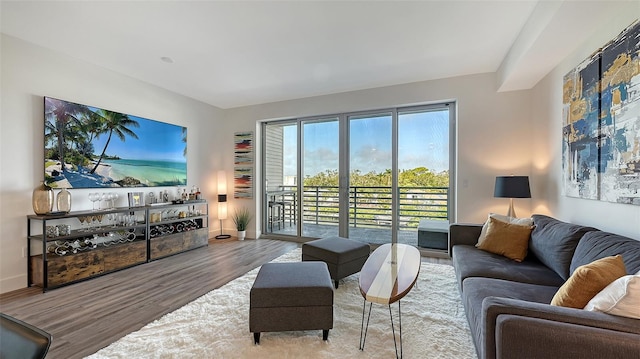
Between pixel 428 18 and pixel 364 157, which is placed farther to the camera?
pixel 364 157

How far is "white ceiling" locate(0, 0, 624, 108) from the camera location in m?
2.22

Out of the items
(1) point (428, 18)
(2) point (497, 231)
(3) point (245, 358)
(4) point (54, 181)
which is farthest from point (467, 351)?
(4) point (54, 181)

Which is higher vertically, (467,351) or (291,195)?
(291,195)

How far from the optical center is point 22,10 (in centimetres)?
229

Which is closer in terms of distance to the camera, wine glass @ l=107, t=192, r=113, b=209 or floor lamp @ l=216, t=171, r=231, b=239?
wine glass @ l=107, t=192, r=113, b=209

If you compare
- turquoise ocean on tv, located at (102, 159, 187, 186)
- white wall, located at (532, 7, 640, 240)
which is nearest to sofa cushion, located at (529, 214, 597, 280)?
white wall, located at (532, 7, 640, 240)

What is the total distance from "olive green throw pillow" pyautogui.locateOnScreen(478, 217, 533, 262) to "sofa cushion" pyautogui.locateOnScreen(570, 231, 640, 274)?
0.57 m

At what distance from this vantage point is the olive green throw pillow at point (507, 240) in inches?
93.0

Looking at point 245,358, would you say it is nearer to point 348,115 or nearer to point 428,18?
point 428,18

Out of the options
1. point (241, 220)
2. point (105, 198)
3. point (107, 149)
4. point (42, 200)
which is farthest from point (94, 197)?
point (241, 220)

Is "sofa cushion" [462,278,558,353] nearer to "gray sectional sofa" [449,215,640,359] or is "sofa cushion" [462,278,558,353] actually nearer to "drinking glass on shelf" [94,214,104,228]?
"gray sectional sofa" [449,215,640,359]

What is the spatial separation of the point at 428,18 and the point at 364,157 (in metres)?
2.38

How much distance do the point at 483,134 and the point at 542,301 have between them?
8.89ft

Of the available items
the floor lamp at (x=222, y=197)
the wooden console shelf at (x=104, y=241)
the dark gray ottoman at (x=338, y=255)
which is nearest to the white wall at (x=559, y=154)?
the dark gray ottoman at (x=338, y=255)
